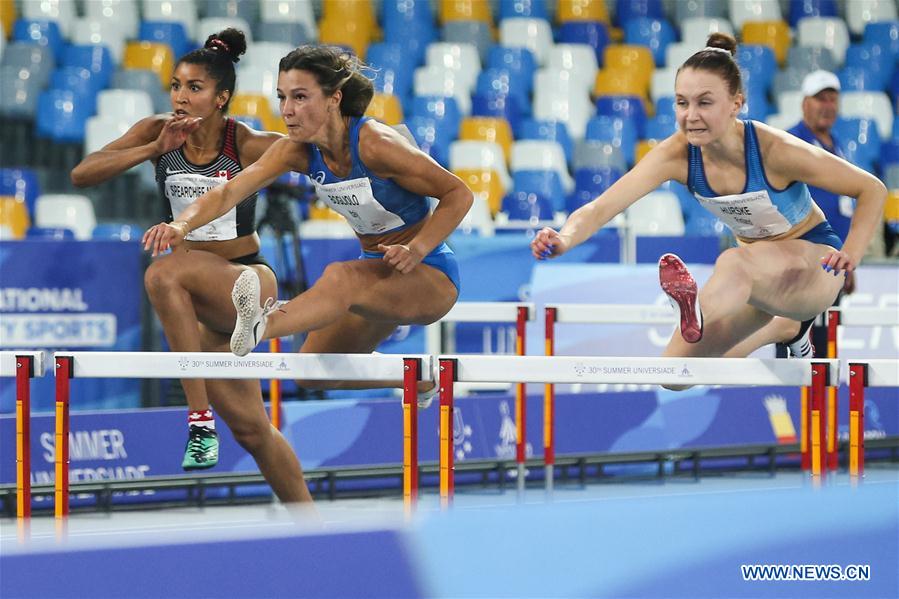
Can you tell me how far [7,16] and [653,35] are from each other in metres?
5.58

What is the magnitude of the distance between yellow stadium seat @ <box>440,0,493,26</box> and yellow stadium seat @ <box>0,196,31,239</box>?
4752mm

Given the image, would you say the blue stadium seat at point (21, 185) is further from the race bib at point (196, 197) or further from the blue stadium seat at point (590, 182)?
the race bib at point (196, 197)

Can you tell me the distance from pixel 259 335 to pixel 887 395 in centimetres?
539

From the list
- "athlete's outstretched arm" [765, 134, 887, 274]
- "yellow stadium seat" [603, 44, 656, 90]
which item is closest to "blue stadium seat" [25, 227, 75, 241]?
"athlete's outstretched arm" [765, 134, 887, 274]

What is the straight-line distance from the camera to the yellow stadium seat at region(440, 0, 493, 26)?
12312mm

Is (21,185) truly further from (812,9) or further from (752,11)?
(812,9)

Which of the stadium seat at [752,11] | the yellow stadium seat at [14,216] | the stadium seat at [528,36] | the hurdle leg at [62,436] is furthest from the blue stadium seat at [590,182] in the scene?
the hurdle leg at [62,436]

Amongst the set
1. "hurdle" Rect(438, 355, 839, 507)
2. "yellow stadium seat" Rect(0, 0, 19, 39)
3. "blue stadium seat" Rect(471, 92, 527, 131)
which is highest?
"yellow stadium seat" Rect(0, 0, 19, 39)

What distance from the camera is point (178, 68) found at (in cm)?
489

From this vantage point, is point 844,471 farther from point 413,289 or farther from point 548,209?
point 413,289

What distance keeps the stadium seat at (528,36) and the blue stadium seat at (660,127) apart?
124 cm

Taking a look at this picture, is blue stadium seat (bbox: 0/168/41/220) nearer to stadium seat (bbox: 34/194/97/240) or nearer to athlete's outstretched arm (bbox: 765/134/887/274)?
stadium seat (bbox: 34/194/97/240)

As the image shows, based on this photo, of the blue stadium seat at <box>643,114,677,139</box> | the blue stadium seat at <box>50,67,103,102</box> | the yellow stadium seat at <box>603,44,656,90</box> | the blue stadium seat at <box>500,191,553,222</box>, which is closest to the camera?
the blue stadium seat at <box>500,191,553,222</box>

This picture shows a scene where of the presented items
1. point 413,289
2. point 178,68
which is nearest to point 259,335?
point 413,289
